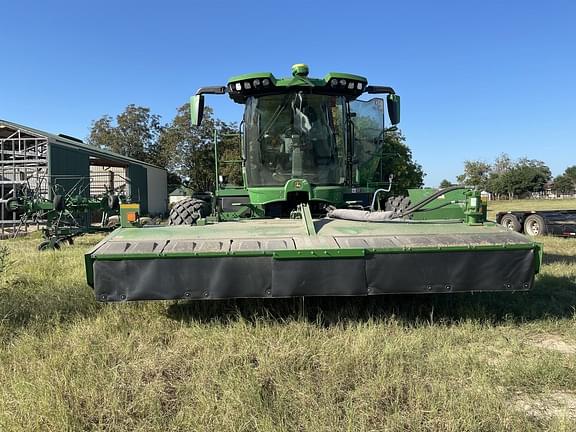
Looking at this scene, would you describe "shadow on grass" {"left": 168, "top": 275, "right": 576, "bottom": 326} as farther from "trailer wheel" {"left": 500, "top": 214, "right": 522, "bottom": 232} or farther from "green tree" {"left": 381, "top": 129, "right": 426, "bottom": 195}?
"trailer wheel" {"left": 500, "top": 214, "right": 522, "bottom": 232}

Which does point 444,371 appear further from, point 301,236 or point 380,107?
point 380,107

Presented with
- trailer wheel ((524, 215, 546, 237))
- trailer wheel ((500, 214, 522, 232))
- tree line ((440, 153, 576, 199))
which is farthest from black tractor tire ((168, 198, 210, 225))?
tree line ((440, 153, 576, 199))

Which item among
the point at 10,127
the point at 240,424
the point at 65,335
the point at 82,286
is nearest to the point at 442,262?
the point at 240,424

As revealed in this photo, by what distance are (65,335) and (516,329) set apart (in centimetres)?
364

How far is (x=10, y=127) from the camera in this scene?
18906 millimetres

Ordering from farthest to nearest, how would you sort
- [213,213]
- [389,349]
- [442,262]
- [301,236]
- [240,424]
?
[213,213]
[301,236]
[442,262]
[389,349]
[240,424]

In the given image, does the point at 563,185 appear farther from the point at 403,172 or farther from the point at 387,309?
the point at 387,309

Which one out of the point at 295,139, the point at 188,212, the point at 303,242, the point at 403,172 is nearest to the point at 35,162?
the point at 403,172

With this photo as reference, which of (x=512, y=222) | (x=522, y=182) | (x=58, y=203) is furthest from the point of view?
(x=522, y=182)

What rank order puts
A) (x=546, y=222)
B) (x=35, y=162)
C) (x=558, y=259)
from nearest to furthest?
1. (x=558, y=259)
2. (x=546, y=222)
3. (x=35, y=162)

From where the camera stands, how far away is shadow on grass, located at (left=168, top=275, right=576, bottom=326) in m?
4.29

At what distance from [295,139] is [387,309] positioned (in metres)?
2.36

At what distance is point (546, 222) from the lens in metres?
13.5

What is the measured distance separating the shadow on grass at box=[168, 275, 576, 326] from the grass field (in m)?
0.02
